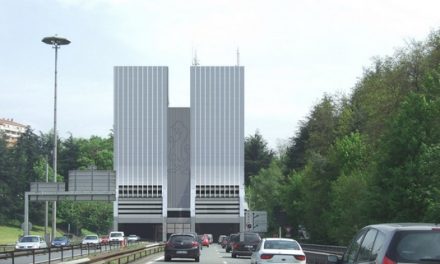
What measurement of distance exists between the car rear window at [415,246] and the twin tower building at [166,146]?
108242 millimetres

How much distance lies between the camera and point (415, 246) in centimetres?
1020

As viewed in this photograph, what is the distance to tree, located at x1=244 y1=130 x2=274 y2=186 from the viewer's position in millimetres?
156125

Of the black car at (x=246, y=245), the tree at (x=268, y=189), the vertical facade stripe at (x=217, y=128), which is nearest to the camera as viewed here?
the black car at (x=246, y=245)

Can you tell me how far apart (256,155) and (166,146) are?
39.9 m

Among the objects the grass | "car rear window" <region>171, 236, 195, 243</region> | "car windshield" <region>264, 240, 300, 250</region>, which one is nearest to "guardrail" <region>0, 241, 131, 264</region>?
"car rear window" <region>171, 236, 195, 243</region>

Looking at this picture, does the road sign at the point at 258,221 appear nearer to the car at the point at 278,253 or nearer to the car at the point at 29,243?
the car at the point at 29,243

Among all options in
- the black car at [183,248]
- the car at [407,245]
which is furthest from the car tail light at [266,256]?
the black car at [183,248]

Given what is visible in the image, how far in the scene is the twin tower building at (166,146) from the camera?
391ft

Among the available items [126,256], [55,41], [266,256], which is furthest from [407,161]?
[55,41]

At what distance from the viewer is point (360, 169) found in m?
66.6

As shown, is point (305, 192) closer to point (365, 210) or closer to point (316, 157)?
point (316, 157)

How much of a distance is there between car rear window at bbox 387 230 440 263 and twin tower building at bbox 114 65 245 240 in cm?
10824

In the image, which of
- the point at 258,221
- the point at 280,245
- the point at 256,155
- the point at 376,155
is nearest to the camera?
the point at 280,245

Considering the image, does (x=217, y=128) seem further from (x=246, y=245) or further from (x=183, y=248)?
(x=183, y=248)
